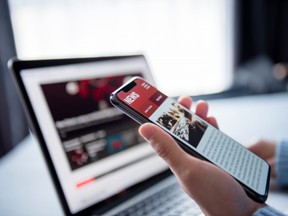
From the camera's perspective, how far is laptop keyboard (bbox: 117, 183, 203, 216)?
0.50 metres

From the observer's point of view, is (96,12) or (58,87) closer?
(58,87)

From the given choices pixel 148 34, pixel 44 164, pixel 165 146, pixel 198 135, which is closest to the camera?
pixel 165 146

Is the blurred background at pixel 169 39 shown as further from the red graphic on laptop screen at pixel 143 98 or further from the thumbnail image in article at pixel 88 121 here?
the red graphic on laptop screen at pixel 143 98

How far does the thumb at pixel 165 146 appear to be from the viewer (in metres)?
0.38

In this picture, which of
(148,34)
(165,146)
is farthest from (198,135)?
(148,34)

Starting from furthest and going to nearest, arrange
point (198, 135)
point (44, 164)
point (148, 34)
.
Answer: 1. point (148, 34)
2. point (44, 164)
3. point (198, 135)

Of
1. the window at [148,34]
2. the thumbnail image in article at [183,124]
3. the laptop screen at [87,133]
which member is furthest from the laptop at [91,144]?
the window at [148,34]

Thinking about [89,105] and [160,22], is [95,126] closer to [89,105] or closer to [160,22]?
[89,105]

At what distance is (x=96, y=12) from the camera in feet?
5.22

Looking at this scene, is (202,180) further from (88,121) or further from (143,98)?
(88,121)

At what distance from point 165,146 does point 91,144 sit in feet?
0.70

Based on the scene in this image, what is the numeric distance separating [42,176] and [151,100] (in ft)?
1.13

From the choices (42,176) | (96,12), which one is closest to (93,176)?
(42,176)

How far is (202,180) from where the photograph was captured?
1.32ft
